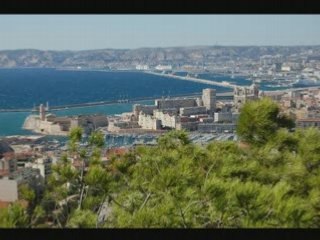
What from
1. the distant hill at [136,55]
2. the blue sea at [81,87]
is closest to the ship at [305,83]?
the distant hill at [136,55]

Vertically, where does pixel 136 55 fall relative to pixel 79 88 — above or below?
above

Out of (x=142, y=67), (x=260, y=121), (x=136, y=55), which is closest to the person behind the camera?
(x=260, y=121)

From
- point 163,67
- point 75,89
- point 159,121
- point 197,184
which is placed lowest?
point 197,184

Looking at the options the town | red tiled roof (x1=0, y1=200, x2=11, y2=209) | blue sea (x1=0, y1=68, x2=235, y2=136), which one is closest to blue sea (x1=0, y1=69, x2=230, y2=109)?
blue sea (x1=0, y1=68, x2=235, y2=136)

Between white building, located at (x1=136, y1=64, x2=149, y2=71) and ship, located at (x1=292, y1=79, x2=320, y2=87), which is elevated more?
white building, located at (x1=136, y1=64, x2=149, y2=71)

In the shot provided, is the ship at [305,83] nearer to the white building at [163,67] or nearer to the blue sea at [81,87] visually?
the blue sea at [81,87]

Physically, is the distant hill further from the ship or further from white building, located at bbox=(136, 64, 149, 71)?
the ship

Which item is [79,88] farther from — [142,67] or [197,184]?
[197,184]

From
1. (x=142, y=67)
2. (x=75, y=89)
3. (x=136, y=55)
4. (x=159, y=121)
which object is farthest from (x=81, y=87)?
(x=159, y=121)
